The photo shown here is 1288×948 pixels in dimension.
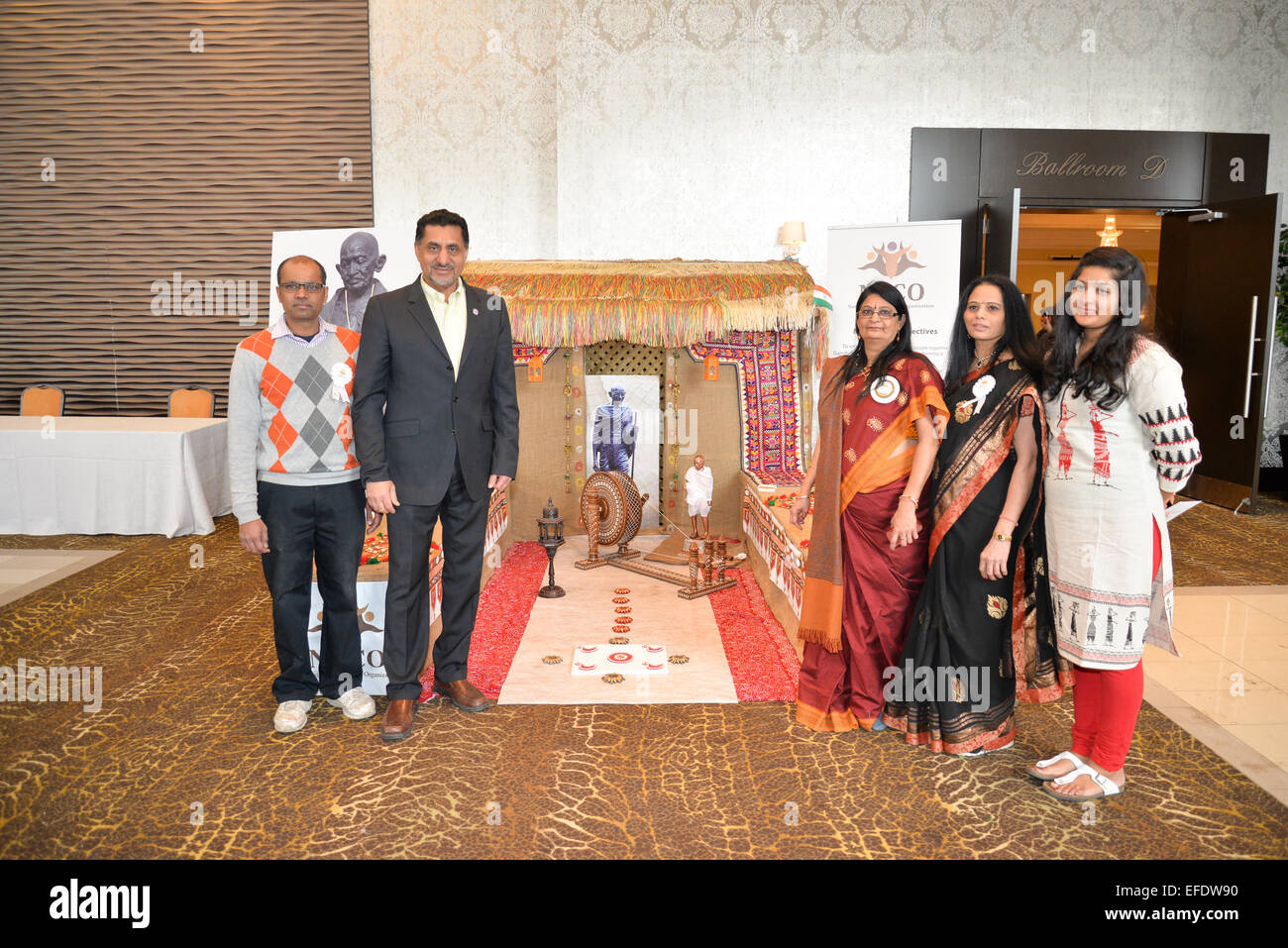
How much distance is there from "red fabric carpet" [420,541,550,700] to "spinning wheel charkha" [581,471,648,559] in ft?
1.30

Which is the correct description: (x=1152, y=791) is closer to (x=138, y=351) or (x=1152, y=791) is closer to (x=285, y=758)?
(x=285, y=758)

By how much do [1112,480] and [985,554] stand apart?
Result: 0.43 meters

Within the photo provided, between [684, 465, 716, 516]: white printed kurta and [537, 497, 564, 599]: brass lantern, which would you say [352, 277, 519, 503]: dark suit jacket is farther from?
[684, 465, 716, 516]: white printed kurta

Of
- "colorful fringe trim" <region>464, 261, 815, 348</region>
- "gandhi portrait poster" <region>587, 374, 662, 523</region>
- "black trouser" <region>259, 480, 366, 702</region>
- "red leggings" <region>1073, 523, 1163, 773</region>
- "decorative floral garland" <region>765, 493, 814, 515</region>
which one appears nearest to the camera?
"red leggings" <region>1073, 523, 1163, 773</region>

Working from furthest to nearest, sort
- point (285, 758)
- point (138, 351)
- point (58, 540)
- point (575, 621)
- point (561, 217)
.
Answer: point (138, 351) → point (561, 217) → point (58, 540) → point (575, 621) → point (285, 758)

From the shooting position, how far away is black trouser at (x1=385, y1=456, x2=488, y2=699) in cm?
317

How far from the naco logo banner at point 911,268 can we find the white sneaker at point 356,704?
3.49 metres

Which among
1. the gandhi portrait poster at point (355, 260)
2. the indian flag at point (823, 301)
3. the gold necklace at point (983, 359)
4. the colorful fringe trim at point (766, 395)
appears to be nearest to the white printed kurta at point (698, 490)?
the colorful fringe trim at point (766, 395)

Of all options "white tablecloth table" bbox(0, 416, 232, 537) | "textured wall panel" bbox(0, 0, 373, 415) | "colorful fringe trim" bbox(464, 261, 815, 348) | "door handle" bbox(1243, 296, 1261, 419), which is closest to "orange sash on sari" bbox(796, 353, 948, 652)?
"colorful fringe trim" bbox(464, 261, 815, 348)

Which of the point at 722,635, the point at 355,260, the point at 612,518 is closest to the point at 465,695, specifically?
the point at 722,635

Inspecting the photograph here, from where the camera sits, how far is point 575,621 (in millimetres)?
4523

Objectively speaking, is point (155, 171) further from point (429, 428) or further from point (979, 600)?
point (979, 600)
